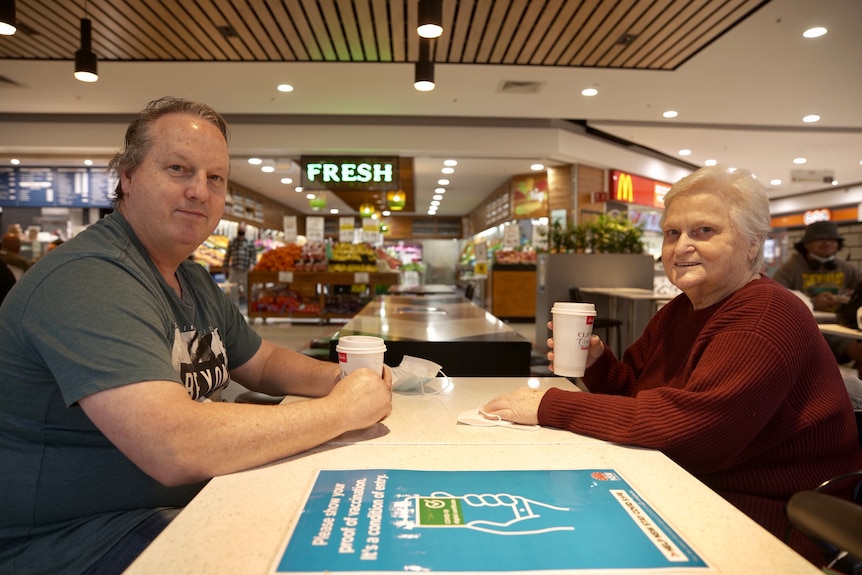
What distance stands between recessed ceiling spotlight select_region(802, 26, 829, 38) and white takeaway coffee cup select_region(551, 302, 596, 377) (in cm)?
578

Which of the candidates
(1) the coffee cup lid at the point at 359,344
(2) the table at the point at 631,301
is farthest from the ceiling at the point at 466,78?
(1) the coffee cup lid at the point at 359,344

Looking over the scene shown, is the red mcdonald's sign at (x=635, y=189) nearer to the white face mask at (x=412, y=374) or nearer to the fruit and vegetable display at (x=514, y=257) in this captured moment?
the fruit and vegetable display at (x=514, y=257)

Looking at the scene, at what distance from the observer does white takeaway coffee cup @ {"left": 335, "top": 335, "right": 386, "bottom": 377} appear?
1254 millimetres

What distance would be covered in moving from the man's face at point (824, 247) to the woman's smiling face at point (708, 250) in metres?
4.81

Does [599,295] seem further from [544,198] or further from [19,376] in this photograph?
[19,376]

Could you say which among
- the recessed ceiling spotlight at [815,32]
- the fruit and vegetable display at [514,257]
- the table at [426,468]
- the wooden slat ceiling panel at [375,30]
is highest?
the wooden slat ceiling panel at [375,30]

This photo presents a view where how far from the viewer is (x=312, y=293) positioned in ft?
29.4

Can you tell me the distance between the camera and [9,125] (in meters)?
8.80

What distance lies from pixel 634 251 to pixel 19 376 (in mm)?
7047

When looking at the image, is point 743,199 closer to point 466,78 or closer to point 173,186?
point 173,186

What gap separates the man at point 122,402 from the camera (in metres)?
0.89

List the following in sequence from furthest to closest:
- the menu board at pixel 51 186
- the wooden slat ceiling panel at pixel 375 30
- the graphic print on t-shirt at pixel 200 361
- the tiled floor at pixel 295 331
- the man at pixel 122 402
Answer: the menu board at pixel 51 186, the tiled floor at pixel 295 331, the wooden slat ceiling panel at pixel 375 30, the graphic print on t-shirt at pixel 200 361, the man at pixel 122 402

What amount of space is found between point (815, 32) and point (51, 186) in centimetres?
1255

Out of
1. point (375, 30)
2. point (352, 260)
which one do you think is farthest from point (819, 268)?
point (352, 260)
